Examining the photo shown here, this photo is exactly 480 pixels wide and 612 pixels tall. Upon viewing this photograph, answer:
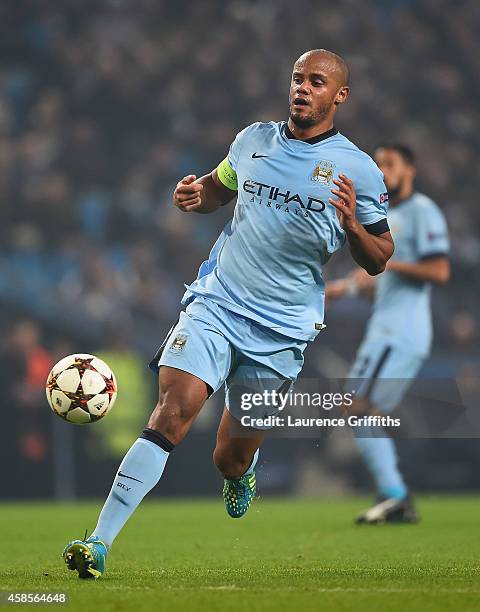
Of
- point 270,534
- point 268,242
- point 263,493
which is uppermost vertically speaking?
point 268,242

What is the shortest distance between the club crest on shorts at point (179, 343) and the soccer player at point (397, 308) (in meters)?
3.40

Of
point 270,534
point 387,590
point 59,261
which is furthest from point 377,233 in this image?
point 59,261

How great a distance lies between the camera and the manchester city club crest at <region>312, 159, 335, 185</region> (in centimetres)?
507

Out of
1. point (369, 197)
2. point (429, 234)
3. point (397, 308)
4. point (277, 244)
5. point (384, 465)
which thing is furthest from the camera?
point (397, 308)

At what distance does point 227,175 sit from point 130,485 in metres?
1.66

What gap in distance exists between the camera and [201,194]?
214 inches

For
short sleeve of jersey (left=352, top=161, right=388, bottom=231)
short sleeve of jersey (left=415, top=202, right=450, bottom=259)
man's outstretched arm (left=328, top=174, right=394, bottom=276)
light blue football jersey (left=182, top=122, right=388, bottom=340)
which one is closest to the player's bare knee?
light blue football jersey (left=182, top=122, right=388, bottom=340)

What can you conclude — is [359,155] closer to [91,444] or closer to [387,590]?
[387,590]

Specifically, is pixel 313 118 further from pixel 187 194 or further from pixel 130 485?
pixel 130 485

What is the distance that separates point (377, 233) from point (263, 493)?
→ 7.19 meters

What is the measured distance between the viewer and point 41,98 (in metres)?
15.3

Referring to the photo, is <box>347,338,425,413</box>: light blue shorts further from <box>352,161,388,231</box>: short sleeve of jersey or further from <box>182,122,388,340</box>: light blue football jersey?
<box>352,161,388,231</box>: short sleeve of jersey

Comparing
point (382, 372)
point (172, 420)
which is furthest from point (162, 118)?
point (172, 420)

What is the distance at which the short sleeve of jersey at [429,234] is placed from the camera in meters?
8.32
